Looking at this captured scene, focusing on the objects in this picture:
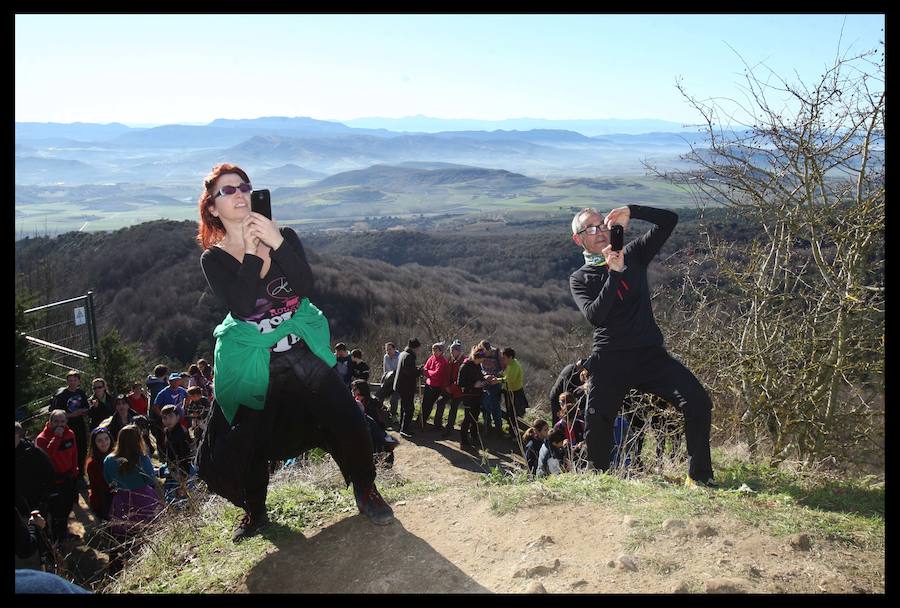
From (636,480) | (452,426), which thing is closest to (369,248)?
(452,426)

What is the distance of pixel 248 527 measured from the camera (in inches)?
158

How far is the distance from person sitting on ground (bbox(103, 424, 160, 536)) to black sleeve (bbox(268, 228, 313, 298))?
97.6 inches

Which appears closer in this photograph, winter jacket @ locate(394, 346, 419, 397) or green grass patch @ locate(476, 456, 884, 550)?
green grass patch @ locate(476, 456, 884, 550)

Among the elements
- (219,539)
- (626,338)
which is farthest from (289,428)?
(626,338)

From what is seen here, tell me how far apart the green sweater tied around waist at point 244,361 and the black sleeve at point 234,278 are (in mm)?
140

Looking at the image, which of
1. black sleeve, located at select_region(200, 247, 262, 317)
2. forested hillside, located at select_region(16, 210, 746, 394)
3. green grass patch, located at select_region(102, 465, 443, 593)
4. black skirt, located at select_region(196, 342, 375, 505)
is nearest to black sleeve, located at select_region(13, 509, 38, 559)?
green grass patch, located at select_region(102, 465, 443, 593)

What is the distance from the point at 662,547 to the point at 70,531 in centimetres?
639

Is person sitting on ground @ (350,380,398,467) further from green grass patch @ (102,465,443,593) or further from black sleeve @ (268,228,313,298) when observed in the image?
black sleeve @ (268,228,313,298)

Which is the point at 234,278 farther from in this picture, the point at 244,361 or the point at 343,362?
the point at 343,362

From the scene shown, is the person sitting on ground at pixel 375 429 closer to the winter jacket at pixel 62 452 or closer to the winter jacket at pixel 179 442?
the winter jacket at pixel 179 442

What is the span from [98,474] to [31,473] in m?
0.72

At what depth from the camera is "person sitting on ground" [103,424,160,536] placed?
5.20 meters

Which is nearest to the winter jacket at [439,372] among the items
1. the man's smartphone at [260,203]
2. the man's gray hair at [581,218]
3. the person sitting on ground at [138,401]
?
the person sitting on ground at [138,401]
